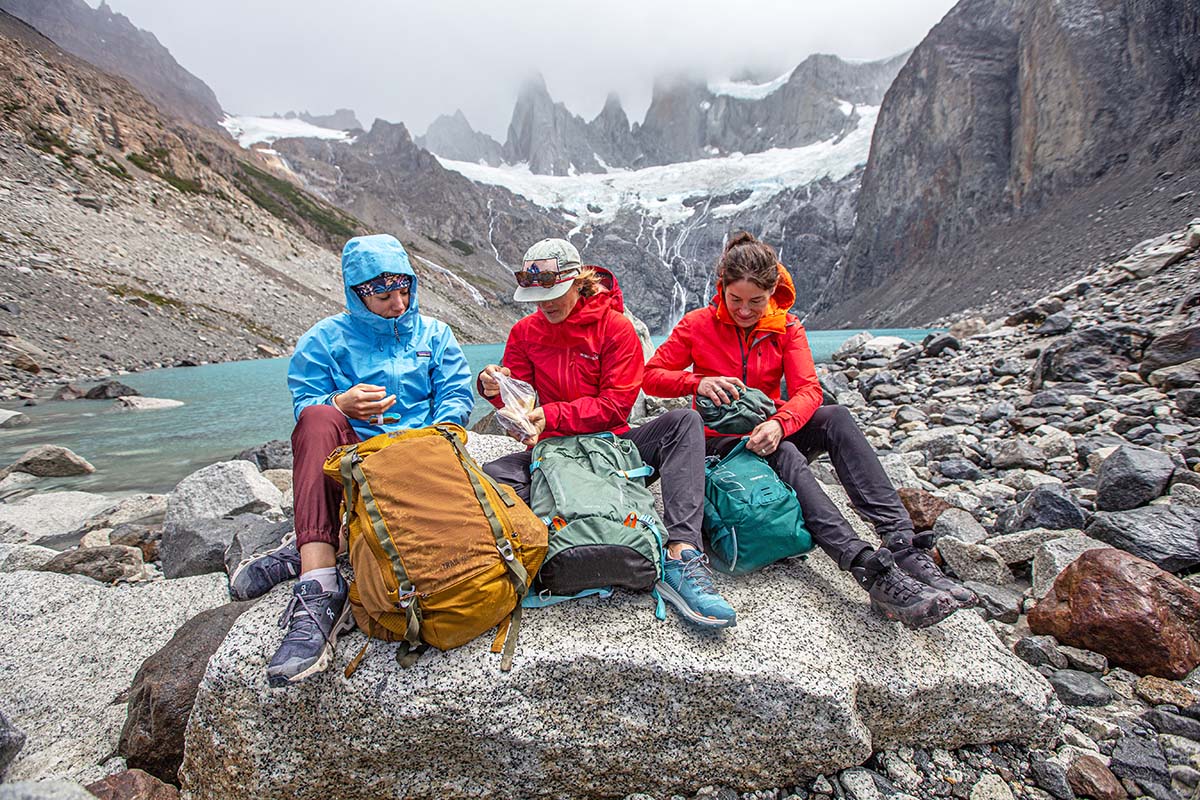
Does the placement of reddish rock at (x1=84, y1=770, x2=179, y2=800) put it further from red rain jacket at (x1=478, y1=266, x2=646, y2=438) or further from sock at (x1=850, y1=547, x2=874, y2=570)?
sock at (x1=850, y1=547, x2=874, y2=570)

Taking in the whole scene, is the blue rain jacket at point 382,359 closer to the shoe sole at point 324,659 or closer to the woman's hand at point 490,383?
the woman's hand at point 490,383

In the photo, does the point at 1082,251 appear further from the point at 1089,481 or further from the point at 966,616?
the point at 966,616

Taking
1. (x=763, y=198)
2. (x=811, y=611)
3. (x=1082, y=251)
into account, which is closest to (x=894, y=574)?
(x=811, y=611)

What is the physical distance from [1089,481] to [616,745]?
15.6 feet

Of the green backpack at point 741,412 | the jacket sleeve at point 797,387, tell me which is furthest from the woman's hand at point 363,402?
the jacket sleeve at point 797,387

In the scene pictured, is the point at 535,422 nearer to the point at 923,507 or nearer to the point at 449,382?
the point at 449,382

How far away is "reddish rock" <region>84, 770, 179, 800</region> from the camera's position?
2283mm

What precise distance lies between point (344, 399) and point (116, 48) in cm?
26321

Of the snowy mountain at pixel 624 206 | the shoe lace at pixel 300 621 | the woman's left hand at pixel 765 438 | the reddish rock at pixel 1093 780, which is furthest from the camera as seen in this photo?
the snowy mountain at pixel 624 206

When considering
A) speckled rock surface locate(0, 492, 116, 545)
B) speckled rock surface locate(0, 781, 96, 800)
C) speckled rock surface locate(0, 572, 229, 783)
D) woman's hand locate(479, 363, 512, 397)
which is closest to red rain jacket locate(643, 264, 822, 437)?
woman's hand locate(479, 363, 512, 397)

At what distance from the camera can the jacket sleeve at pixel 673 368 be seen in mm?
3715

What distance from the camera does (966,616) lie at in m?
2.89

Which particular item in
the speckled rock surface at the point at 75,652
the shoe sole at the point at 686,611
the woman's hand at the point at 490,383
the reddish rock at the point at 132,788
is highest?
the woman's hand at the point at 490,383

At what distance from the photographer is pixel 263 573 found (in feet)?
9.94
